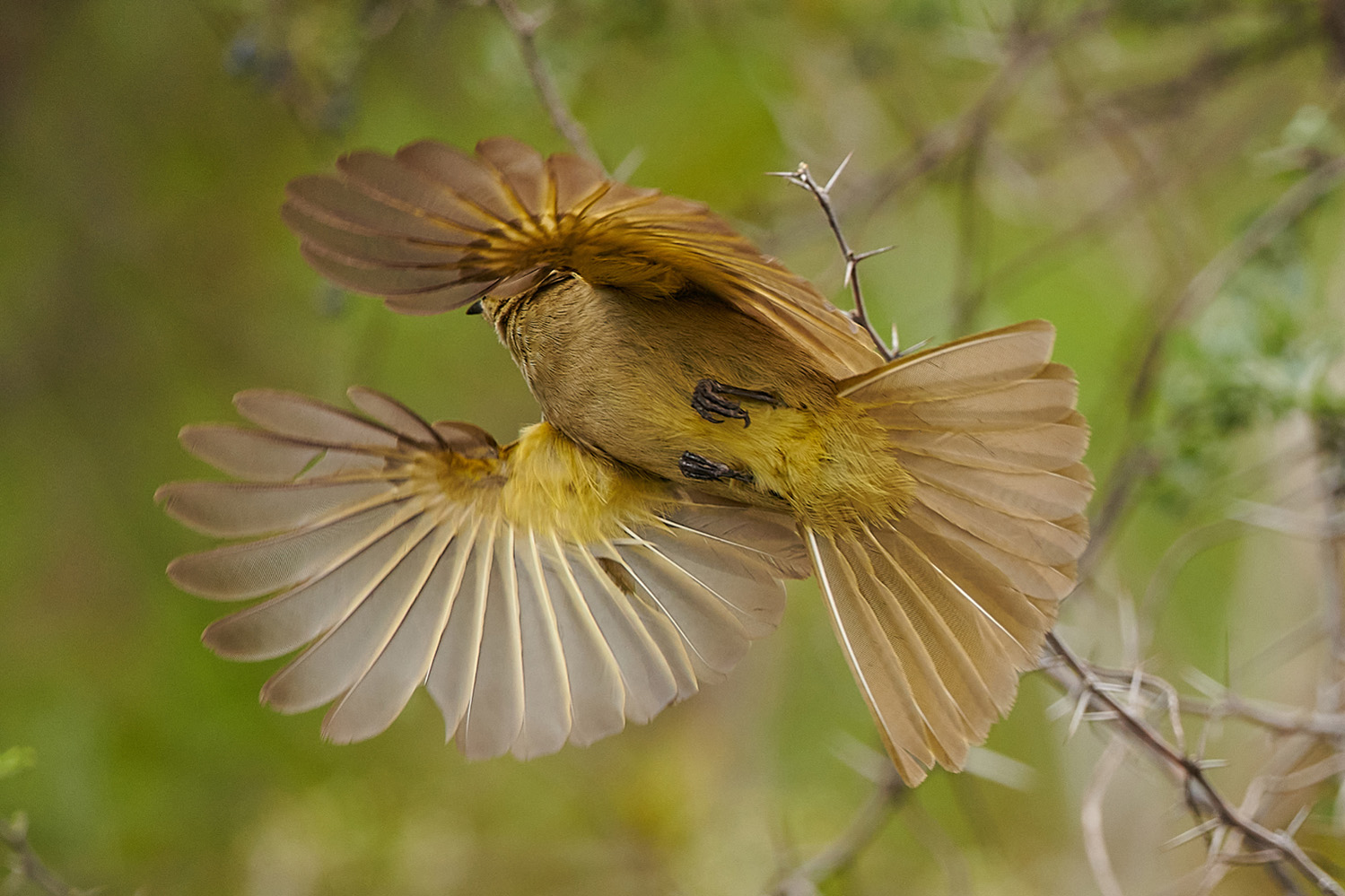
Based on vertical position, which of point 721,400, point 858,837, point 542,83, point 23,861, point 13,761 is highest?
point 542,83

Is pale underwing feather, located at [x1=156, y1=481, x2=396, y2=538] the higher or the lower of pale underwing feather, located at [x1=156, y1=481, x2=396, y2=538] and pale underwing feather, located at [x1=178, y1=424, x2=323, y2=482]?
the lower

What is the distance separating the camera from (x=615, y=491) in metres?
2.75

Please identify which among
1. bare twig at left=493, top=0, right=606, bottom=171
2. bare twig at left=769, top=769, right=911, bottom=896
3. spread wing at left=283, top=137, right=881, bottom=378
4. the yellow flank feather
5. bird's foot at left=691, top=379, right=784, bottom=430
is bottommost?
bare twig at left=769, top=769, right=911, bottom=896

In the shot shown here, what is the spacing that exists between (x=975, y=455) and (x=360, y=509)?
139cm

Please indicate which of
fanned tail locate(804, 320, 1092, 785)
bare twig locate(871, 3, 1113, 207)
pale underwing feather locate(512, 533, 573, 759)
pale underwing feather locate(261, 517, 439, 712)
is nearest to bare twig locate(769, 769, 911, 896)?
fanned tail locate(804, 320, 1092, 785)

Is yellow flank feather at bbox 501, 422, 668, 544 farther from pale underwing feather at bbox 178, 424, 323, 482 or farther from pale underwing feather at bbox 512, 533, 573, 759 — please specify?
pale underwing feather at bbox 178, 424, 323, 482

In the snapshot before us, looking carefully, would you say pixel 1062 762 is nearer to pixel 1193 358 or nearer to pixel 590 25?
pixel 1193 358

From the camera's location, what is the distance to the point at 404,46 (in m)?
4.47

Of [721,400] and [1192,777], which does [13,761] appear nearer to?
[721,400]

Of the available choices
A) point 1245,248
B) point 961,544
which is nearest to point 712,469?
point 961,544

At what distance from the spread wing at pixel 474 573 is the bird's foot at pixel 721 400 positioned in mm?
371

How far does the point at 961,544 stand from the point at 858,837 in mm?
834

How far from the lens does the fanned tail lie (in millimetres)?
2070

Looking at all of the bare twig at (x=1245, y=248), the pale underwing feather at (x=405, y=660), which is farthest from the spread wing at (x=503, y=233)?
the bare twig at (x=1245, y=248)
